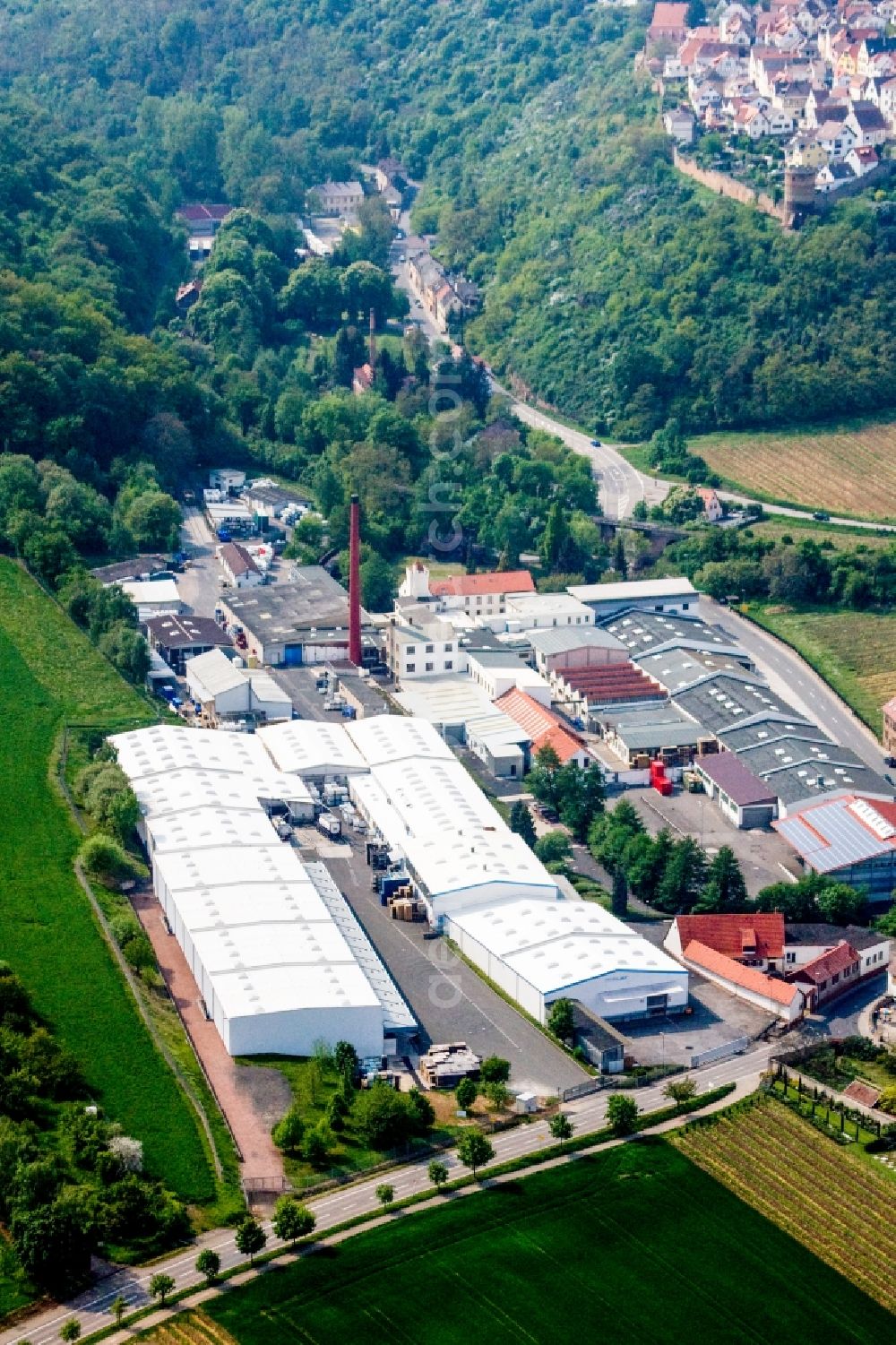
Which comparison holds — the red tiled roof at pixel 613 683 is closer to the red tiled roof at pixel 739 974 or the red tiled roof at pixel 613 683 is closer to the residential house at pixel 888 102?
the red tiled roof at pixel 739 974

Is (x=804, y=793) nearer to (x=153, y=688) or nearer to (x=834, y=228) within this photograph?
(x=153, y=688)

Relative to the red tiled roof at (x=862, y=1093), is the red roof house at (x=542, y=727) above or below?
above

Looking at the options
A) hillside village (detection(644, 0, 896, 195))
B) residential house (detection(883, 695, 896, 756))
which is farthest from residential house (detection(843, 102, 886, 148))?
residential house (detection(883, 695, 896, 756))

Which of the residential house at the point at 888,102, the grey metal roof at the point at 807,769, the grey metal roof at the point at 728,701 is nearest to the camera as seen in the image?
the grey metal roof at the point at 807,769

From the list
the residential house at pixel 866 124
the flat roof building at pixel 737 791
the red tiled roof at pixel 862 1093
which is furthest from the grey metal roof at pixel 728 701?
the residential house at pixel 866 124

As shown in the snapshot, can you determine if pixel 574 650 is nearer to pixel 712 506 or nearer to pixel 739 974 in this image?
pixel 712 506

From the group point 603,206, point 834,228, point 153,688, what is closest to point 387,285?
point 603,206

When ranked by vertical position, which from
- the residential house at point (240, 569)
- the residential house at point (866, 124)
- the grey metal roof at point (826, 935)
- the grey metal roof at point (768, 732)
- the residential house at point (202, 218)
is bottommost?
the grey metal roof at point (826, 935)
